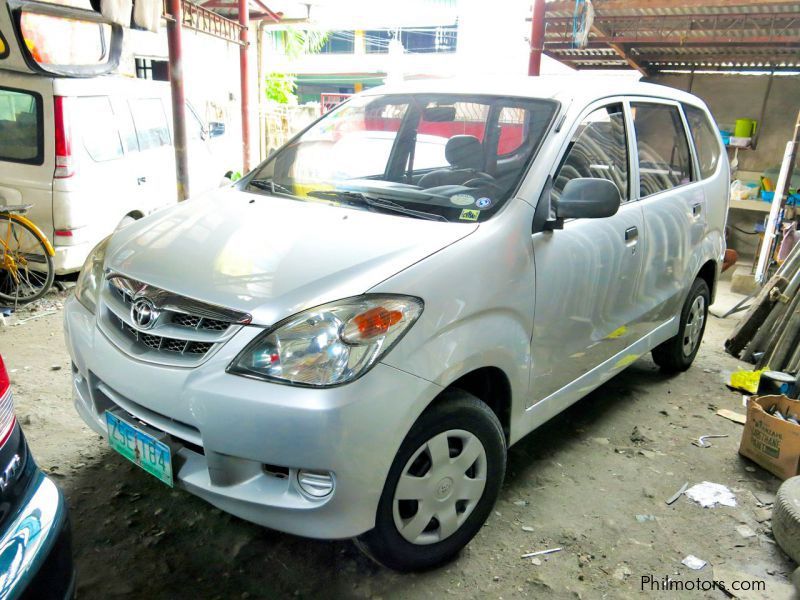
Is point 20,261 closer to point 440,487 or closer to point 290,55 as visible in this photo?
point 440,487

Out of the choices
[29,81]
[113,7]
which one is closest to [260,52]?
[113,7]

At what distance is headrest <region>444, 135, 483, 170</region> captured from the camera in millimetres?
2658

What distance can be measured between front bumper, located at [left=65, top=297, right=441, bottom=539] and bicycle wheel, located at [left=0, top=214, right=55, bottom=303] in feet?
11.9

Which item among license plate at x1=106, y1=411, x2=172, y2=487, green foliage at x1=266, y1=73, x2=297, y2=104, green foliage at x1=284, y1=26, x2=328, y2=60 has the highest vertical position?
green foliage at x1=284, y1=26, x2=328, y2=60

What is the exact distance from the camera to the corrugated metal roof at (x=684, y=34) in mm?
6277

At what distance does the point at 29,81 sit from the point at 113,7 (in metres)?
1.13

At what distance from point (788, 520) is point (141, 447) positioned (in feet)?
7.87

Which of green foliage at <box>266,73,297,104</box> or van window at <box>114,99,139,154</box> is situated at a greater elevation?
green foliage at <box>266,73,297,104</box>

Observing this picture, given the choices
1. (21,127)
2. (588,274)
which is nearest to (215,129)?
(21,127)

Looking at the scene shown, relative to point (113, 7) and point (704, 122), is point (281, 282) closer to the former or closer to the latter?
point (704, 122)

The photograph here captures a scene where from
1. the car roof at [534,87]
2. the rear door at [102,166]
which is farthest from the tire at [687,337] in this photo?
the rear door at [102,166]

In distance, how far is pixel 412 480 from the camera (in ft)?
6.56

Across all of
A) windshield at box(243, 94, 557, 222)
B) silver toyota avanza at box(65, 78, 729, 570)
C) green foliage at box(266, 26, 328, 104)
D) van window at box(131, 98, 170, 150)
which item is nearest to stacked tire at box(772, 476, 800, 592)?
silver toyota avanza at box(65, 78, 729, 570)

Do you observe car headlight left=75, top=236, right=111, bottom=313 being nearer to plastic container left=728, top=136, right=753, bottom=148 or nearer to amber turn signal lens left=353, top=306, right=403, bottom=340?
amber turn signal lens left=353, top=306, right=403, bottom=340
